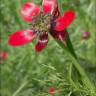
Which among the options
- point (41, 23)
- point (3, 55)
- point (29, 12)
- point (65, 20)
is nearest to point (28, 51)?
point (3, 55)

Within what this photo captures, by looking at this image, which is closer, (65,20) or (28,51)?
(65,20)

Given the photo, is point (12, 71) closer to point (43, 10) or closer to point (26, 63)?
point (26, 63)

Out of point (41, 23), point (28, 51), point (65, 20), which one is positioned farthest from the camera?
point (28, 51)

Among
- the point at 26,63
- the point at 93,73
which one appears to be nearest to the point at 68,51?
the point at 93,73

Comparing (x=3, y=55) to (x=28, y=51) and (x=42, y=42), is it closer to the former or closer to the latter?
(x=28, y=51)

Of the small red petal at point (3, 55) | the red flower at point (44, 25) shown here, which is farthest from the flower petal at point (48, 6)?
the small red petal at point (3, 55)

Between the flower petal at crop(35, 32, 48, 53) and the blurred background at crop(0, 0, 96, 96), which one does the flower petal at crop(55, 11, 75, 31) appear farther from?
the blurred background at crop(0, 0, 96, 96)
